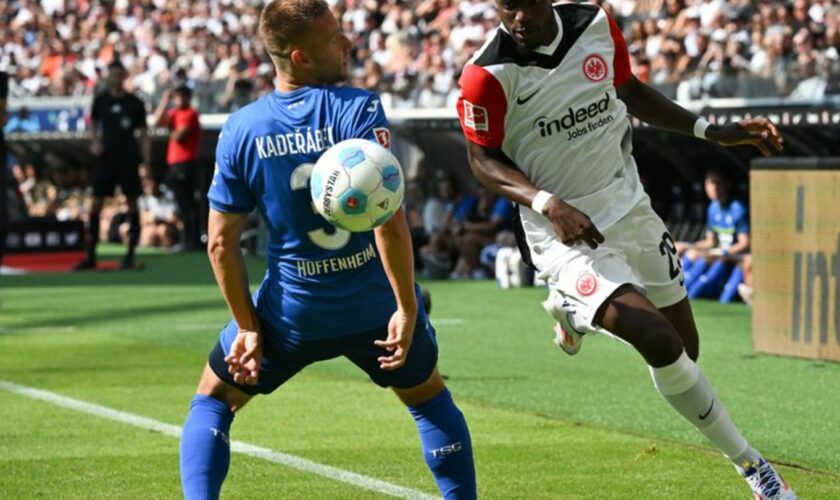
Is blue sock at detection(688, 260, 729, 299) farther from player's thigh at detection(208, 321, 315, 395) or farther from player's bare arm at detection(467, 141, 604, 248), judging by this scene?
player's thigh at detection(208, 321, 315, 395)

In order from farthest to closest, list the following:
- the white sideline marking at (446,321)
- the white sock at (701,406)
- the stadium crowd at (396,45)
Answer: the stadium crowd at (396,45), the white sideline marking at (446,321), the white sock at (701,406)

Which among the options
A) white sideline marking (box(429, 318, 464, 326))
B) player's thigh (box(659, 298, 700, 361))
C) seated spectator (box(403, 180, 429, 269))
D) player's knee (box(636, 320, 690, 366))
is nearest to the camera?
player's knee (box(636, 320, 690, 366))

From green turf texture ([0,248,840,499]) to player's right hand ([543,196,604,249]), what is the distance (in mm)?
1275

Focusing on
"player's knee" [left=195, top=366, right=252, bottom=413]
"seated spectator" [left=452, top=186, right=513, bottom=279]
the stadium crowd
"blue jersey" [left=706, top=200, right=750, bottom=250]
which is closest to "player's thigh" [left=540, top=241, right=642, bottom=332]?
"player's knee" [left=195, top=366, right=252, bottom=413]

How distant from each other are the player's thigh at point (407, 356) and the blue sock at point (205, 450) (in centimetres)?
51

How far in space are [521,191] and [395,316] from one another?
1.49 m

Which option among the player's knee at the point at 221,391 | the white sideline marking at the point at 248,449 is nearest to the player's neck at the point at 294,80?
the player's knee at the point at 221,391

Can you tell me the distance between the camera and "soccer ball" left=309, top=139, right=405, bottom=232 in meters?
5.43

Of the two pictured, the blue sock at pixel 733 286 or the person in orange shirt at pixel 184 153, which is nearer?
the blue sock at pixel 733 286

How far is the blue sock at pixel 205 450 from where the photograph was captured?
5840mm

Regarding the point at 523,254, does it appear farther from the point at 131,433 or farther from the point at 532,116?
the point at 131,433

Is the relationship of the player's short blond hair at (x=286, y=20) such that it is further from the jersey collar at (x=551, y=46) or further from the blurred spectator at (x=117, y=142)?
the blurred spectator at (x=117, y=142)

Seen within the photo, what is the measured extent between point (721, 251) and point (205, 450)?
1206 centimetres

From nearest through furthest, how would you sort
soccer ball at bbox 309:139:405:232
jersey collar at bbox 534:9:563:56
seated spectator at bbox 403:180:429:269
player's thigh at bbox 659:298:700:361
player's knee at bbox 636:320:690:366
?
1. soccer ball at bbox 309:139:405:232
2. player's knee at bbox 636:320:690:366
3. jersey collar at bbox 534:9:563:56
4. player's thigh at bbox 659:298:700:361
5. seated spectator at bbox 403:180:429:269
